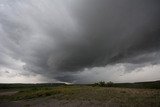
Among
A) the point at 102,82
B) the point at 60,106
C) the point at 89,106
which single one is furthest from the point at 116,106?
the point at 102,82

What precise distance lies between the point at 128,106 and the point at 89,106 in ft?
19.7

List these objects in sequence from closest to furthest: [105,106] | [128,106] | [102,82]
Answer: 1. [128,106]
2. [105,106]
3. [102,82]

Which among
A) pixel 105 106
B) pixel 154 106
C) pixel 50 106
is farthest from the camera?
pixel 50 106

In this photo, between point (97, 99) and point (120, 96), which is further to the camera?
point (120, 96)

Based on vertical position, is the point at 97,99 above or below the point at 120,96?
→ below

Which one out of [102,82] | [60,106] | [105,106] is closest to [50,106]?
[60,106]

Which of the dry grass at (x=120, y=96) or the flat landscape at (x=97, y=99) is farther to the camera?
the flat landscape at (x=97, y=99)

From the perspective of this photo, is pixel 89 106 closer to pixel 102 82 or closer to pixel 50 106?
pixel 50 106

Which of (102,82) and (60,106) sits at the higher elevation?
(102,82)

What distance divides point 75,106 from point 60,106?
2.93 meters

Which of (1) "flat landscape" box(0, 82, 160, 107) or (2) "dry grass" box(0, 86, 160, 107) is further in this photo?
(1) "flat landscape" box(0, 82, 160, 107)

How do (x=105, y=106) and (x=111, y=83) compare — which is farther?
(x=111, y=83)

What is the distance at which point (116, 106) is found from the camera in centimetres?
2227

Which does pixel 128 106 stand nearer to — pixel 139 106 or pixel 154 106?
pixel 139 106
